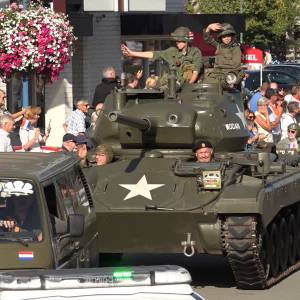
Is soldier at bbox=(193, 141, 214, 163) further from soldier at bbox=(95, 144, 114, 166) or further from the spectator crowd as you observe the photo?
the spectator crowd

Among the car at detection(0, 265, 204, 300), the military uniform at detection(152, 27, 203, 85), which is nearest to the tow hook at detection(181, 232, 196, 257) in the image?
the military uniform at detection(152, 27, 203, 85)

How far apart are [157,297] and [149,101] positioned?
7.75m

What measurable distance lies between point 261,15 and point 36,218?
50959mm

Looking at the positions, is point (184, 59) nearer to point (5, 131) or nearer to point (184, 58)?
point (184, 58)

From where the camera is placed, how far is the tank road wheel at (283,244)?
1319cm

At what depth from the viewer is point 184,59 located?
14.3m

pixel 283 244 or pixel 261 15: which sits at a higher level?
pixel 283 244

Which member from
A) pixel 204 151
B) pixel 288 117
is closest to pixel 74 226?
pixel 204 151

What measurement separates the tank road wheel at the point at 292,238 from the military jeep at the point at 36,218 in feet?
16.7

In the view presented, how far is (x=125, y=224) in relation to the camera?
39.9ft

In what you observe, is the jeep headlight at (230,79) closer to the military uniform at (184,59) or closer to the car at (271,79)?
the military uniform at (184,59)

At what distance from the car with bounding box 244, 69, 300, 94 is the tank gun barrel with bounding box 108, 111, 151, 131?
20997 mm

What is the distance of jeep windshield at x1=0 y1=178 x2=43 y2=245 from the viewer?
820cm

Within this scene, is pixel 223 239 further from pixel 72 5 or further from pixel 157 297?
pixel 72 5
